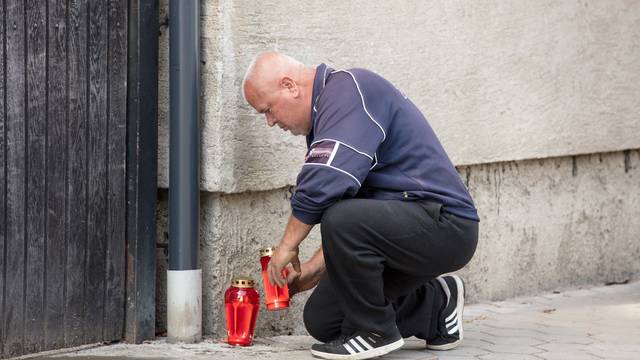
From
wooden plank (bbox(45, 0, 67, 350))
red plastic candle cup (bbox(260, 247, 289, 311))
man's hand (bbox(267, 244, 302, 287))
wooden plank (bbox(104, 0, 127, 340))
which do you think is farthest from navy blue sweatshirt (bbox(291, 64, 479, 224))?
wooden plank (bbox(45, 0, 67, 350))

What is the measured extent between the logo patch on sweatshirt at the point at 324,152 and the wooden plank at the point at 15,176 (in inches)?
43.4

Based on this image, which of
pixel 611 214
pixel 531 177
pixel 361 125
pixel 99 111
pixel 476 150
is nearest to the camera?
pixel 361 125

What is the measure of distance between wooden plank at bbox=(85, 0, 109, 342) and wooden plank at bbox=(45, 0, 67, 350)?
126 mm

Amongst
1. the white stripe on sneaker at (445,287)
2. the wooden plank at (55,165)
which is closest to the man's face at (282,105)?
the wooden plank at (55,165)

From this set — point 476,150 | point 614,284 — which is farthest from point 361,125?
point 614,284

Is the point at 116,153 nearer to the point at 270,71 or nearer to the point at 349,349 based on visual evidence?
the point at 270,71

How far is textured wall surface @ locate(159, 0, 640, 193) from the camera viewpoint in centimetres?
492

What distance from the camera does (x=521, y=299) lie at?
254 inches

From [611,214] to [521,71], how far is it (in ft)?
3.99

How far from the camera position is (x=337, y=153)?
13.9 feet

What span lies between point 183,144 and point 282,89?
573mm

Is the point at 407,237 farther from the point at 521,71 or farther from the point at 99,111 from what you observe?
the point at 521,71

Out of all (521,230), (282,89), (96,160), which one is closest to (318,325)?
(282,89)

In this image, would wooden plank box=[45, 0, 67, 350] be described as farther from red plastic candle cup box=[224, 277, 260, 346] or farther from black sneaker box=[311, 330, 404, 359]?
black sneaker box=[311, 330, 404, 359]
